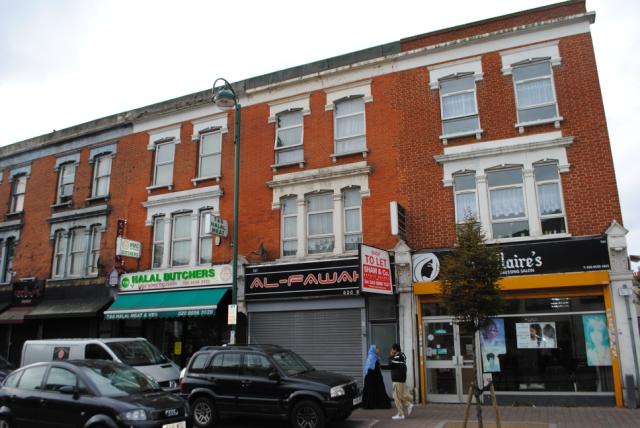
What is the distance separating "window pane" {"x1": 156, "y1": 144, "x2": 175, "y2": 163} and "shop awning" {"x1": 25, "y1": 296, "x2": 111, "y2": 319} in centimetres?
580

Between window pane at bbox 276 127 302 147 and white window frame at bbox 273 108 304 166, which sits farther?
window pane at bbox 276 127 302 147

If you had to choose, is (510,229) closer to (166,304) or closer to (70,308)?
(166,304)

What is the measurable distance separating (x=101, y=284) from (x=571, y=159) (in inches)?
676

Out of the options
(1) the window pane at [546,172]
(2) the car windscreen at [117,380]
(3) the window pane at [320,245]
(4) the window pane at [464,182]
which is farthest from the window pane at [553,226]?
(2) the car windscreen at [117,380]

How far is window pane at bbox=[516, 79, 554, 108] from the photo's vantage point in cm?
1466

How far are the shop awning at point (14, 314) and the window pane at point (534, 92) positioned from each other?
1999 centimetres

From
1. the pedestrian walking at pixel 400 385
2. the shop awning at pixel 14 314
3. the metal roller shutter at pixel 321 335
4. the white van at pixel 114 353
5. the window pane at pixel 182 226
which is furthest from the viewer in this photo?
the shop awning at pixel 14 314

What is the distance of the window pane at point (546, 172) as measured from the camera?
1414 centimetres

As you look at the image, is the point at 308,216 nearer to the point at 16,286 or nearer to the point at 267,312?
the point at 267,312

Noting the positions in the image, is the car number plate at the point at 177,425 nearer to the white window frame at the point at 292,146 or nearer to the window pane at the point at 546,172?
the white window frame at the point at 292,146

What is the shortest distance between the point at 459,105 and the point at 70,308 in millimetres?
16063

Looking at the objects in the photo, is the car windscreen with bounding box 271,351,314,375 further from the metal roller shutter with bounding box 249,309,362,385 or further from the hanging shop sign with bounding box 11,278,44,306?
the hanging shop sign with bounding box 11,278,44,306

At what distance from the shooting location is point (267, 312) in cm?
1666

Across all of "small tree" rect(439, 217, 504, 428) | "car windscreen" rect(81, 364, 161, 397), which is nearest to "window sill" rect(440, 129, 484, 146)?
"small tree" rect(439, 217, 504, 428)
